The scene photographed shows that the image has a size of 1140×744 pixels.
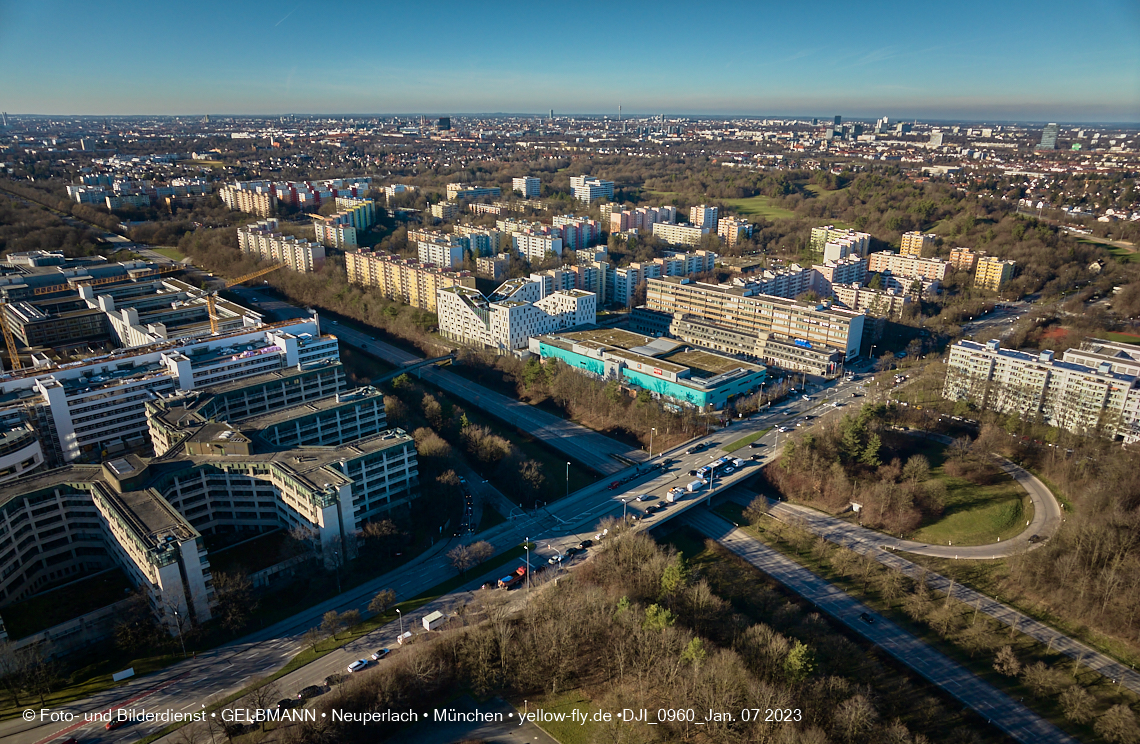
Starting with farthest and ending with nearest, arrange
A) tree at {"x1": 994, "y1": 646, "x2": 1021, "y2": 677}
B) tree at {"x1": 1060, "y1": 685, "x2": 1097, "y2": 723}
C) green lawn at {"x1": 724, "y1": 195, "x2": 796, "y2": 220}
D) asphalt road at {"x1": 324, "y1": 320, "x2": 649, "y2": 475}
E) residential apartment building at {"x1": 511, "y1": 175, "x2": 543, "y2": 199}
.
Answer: residential apartment building at {"x1": 511, "y1": 175, "x2": 543, "y2": 199} < green lawn at {"x1": 724, "y1": 195, "x2": 796, "y2": 220} < asphalt road at {"x1": 324, "y1": 320, "x2": 649, "y2": 475} < tree at {"x1": 994, "y1": 646, "x2": 1021, "y2": 677} < tree at {"x1": 1060, "y1": 685, "x2": 1097, "y2": 723}

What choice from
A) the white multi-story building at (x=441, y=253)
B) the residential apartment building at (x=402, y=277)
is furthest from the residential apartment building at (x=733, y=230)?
the residential apartment building at (x=402, y=277)

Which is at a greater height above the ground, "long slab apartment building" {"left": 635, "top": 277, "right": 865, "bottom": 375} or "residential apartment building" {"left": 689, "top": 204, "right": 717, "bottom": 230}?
"residential apartment building" {"left": 689, "top": 204, "right": 717, "bottom": 230}

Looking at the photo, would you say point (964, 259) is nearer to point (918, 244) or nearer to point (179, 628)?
point (918, 244)

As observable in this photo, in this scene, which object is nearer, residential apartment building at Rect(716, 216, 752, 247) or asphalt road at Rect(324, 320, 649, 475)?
asphalt road at Rect(324, 320, 649, 475)

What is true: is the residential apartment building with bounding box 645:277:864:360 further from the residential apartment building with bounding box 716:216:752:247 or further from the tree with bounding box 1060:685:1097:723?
the tree with bounding box 1060:685:1097:723

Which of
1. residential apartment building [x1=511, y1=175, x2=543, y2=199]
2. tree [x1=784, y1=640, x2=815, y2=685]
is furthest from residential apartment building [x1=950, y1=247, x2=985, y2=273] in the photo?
residential apartment building [x1=511, y1=175, x2=543, y2=199]

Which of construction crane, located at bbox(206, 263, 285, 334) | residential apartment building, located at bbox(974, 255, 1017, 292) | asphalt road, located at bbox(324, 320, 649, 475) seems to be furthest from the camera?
residential apartment building, located at bbox(974, 255, 1017, 292)
